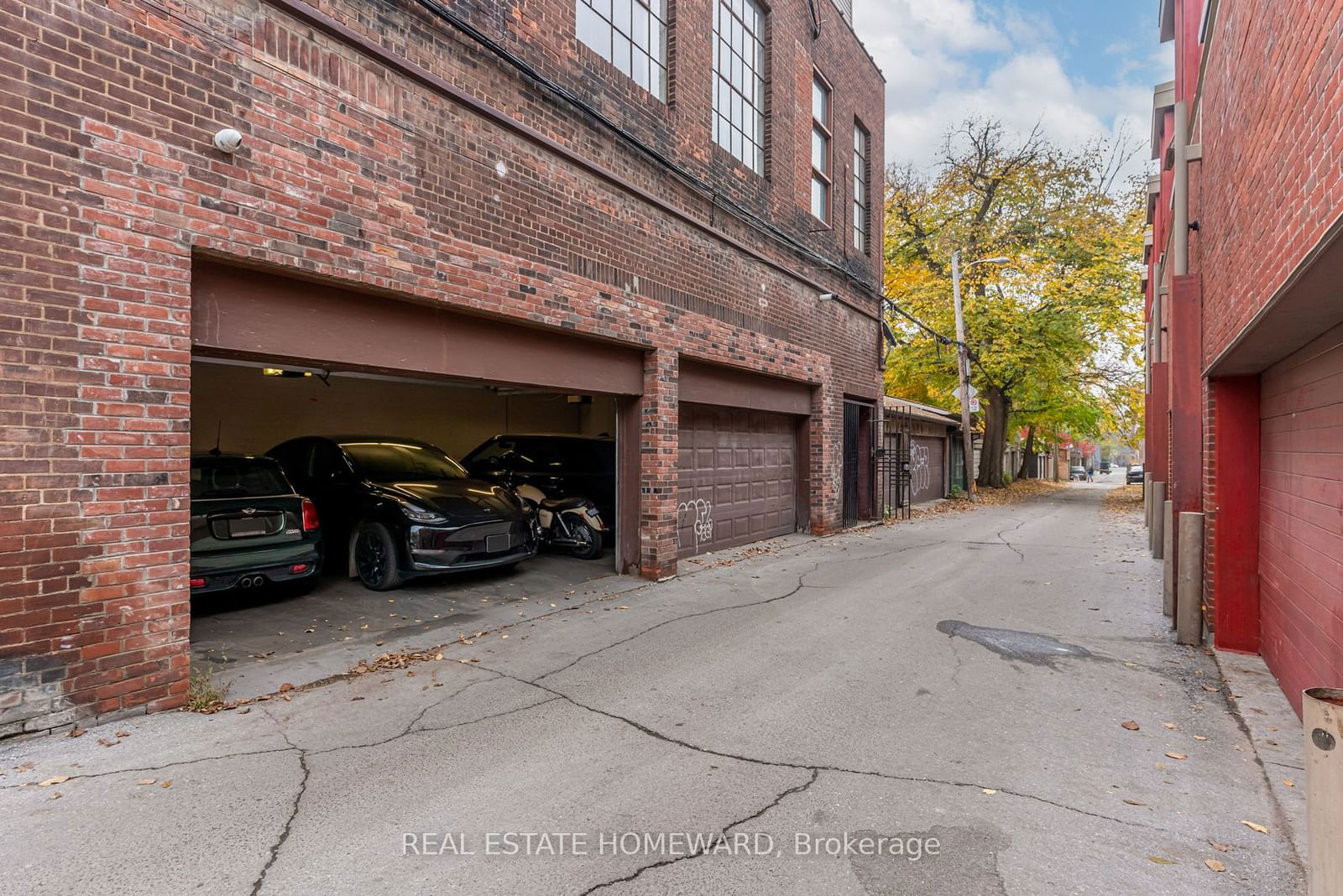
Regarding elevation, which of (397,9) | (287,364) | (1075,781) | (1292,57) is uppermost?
(397,9)

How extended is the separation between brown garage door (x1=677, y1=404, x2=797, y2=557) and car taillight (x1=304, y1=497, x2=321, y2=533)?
463cm

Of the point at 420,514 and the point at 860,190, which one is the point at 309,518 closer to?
the point at 420,514

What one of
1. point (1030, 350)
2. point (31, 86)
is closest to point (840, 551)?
point (31, 86)

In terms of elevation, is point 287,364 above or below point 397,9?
below

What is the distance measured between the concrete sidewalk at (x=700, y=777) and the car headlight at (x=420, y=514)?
67.5 inches

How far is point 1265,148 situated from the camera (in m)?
3.76

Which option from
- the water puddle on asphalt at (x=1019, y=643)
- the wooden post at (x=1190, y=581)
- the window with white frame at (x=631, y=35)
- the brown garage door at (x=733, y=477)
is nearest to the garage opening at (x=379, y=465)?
the brown garage door at (x=733, y=477)

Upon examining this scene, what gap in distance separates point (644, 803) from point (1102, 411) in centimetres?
3247

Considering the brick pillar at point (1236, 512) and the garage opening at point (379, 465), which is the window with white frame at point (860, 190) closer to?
the garage opening at point (379, 465)

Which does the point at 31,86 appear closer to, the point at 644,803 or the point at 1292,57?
the point at 644,803

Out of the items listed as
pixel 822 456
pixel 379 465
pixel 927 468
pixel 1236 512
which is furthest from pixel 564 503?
pixel 927 468

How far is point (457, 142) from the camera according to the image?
6.02 meters

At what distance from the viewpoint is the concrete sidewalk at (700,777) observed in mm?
2689

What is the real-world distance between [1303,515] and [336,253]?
22.7 ft
